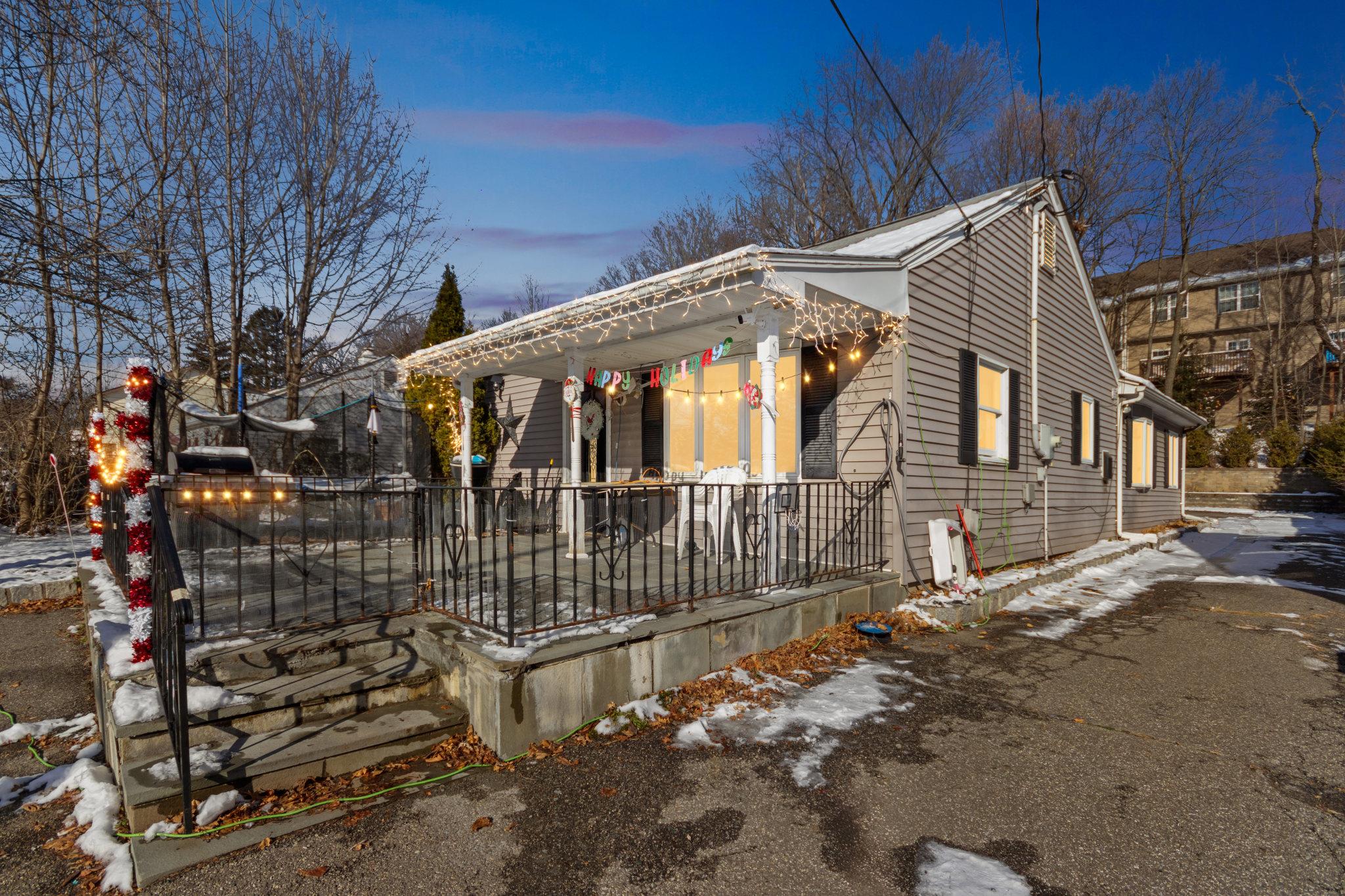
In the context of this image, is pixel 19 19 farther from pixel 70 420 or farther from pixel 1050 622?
pixel 1050 622

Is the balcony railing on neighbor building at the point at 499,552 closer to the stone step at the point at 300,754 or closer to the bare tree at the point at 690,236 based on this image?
the stone step at the point at 300,754

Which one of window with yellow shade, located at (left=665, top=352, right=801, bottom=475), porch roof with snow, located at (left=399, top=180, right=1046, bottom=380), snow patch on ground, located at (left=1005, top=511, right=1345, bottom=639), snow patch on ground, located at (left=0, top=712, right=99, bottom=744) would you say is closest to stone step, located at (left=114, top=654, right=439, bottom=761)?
snow patch on ground, located at (left=0, top=712, right=99, bottom=744)

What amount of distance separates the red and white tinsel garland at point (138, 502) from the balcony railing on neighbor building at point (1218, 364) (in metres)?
30.7

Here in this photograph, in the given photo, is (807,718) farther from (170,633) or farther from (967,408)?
(967,408)

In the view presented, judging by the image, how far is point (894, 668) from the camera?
4.51 metres

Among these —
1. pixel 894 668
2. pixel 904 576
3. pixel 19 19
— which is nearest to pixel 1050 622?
pixel 904 576

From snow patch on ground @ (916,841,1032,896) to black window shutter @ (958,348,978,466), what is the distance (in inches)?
206

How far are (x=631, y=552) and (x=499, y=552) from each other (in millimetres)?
2238

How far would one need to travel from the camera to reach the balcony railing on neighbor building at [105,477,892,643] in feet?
12.5

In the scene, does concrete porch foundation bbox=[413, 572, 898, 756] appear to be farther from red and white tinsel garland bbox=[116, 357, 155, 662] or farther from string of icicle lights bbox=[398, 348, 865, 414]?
string of icicle lights bbox=[398, 348, 865, 414]

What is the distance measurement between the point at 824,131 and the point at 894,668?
2064 centimetres

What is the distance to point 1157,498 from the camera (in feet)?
44.2

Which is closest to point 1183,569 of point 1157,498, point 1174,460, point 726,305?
point 1157,498

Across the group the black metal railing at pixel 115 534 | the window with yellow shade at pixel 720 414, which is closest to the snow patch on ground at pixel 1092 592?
the window with yellow shade at pixel 720 414
